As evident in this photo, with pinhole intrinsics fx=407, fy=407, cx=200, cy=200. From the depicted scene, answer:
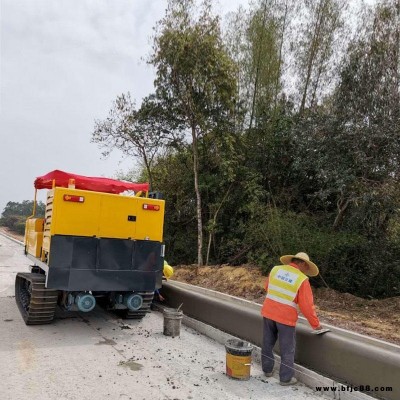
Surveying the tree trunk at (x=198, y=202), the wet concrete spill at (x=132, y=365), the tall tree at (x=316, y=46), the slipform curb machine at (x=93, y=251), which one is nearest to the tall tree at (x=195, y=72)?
the tree trunk at (x=198, y=202)

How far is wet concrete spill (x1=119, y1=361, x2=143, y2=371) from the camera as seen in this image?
5031mm

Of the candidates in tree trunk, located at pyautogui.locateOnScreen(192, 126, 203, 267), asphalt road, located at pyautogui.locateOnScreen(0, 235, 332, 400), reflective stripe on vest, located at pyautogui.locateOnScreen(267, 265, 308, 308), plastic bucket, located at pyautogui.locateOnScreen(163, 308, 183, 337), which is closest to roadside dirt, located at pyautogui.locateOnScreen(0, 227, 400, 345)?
tree trunk, located at pyautogui.locateOnScreen(192, 126, 203, 267)

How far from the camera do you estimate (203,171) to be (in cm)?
1466

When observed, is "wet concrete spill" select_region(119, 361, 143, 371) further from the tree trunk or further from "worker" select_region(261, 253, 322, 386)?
the tree trunk

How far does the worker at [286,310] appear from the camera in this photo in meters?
4.84

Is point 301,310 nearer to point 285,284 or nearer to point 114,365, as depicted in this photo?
point 285,284

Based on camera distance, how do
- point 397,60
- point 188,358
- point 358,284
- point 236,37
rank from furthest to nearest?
1. point 236,37
2. point 397,60
3. point 358,284
4. point 188,358

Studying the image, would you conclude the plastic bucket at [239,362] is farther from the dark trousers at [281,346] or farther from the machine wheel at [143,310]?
the machine wheel at [143,310]

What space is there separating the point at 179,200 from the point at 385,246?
8.22m

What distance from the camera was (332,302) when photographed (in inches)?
339

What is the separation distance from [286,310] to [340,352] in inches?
30.0

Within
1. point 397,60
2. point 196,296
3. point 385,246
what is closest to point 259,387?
point 196,296

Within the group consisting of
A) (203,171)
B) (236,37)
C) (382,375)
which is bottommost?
(382,375)

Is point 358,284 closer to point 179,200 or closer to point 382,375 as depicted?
point 382,375
